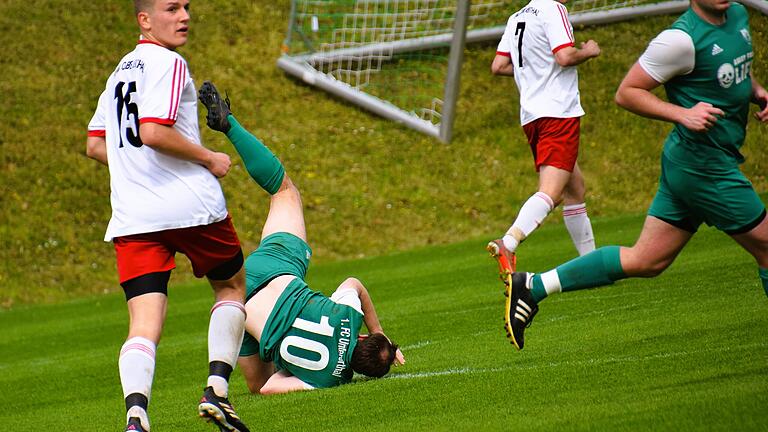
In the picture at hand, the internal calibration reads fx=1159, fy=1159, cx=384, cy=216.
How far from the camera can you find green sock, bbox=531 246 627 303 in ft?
20.6

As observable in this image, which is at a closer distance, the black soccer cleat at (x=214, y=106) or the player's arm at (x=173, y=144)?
the player's arm at (x=173, y=144)

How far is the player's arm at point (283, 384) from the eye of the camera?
6.96 meters

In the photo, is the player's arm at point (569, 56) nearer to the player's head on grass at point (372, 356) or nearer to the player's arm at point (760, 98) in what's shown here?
the player's arm at point (760, 98)

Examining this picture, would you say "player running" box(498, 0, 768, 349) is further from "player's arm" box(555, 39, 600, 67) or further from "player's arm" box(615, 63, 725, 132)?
"player's arm" box(555, 39, 600, 67)

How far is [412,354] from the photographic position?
26.6 ft

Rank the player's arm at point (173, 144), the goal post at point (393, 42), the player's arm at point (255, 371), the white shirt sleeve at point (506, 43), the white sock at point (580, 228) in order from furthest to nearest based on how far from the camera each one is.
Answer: the goal post at point (393, 42) < the white shirt sleeve at point (506, 43) < the white sock at point (580, 228) < the player's arm at point (255, 371) < the player's arm at point (173, 144)

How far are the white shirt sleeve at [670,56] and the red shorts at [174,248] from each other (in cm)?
220

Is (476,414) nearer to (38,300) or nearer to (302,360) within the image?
(302,360)

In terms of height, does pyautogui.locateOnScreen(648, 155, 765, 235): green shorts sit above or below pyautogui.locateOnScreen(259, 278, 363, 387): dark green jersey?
above

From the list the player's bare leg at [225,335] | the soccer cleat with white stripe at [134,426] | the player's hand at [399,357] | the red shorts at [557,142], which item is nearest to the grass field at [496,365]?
the player's hand at [399,357]

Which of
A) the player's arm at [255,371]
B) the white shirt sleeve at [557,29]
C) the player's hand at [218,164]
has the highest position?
the player's hand at [218,164]

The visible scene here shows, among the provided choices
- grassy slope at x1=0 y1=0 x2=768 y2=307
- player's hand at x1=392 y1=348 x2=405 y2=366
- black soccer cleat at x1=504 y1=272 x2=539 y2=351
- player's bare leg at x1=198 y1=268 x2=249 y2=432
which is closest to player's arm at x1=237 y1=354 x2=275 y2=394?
player's hand at x1=392 y1=348 x2=405 y2=366

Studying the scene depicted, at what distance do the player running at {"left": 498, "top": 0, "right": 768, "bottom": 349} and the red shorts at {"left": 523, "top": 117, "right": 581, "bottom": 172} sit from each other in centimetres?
329

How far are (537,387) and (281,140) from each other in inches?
521
